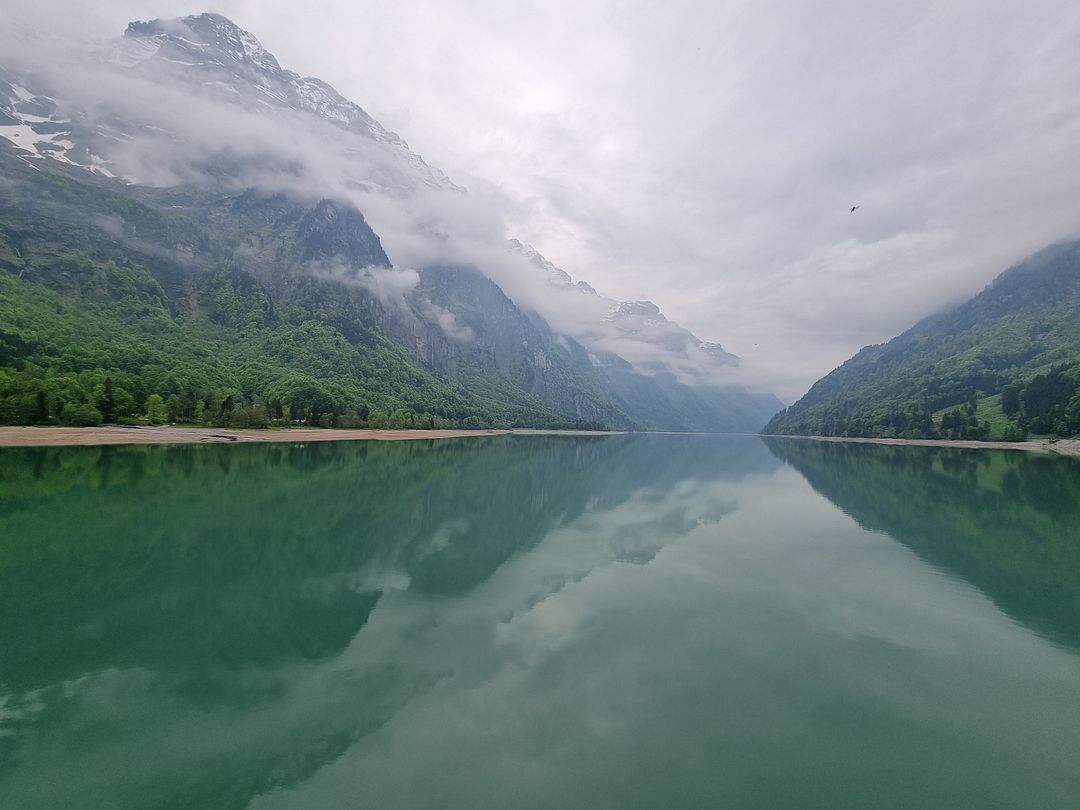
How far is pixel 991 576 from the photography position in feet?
80.3

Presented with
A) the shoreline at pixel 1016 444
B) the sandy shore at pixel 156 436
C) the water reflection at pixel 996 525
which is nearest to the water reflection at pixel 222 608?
the water reflection at pixel 996 525

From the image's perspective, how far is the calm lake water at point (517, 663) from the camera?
31.1 ft

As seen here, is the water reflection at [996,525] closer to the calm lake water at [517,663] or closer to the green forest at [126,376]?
the calm lake water at [517,663]

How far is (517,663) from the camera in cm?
1469

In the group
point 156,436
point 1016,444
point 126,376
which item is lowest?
point 1016,444

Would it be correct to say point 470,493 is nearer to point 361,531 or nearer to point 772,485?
point 361,531

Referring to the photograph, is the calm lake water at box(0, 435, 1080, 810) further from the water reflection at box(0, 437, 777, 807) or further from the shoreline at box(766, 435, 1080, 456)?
the shoreline at box(766, 435, 1080, 456)

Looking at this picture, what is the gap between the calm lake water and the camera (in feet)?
31.1

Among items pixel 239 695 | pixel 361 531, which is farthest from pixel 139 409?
pixel 239 695

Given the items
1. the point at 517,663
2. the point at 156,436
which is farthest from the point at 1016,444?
the point at 156,436

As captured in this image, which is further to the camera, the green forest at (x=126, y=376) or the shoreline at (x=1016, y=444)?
the shoreline at (x=1016, y=444)

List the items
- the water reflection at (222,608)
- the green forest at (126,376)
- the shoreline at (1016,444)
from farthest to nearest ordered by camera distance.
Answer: the shoreline at (1016,444)
the green forest at (126,376)
the water reflection at (222,608)

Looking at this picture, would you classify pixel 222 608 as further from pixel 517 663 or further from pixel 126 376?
pixel 126 376

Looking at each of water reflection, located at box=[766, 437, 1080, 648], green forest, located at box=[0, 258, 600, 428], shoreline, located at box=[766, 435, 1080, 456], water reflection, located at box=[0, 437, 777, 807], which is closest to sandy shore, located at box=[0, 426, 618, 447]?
green forest, located at box=[0, 258, 600, 428]
